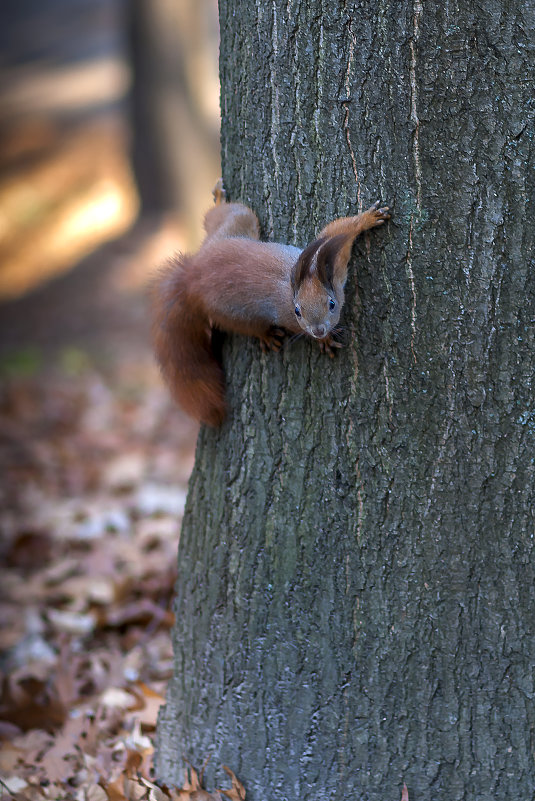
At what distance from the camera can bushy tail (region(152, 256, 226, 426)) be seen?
2.25 metres

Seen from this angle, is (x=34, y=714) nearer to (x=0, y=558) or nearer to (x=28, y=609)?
(x=28, y=609)

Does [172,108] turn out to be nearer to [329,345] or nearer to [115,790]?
[329,345]

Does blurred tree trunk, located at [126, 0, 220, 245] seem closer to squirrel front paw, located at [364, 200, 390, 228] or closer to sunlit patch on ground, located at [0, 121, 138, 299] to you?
sunlit patch on ground, located at [0, 121, 138, 299]

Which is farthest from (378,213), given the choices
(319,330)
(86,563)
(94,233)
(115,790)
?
(94,233)

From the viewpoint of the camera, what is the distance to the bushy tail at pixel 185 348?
2250mm

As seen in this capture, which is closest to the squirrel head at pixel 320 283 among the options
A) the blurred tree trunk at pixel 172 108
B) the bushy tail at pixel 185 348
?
the bushy tail at pixel 185 348

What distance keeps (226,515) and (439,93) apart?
3.96 feet

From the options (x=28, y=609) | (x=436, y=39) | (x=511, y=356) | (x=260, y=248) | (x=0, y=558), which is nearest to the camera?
(x=436, y=39)

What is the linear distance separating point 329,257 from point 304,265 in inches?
2.6

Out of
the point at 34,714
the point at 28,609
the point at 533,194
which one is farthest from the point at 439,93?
the point at 28,609

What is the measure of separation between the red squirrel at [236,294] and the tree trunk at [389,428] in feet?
0.18

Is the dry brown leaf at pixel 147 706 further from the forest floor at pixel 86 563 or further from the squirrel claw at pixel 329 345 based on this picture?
the squirrel claw at pixel 329 345

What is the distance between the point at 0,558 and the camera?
4.27m

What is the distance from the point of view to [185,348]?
234 centimetres
